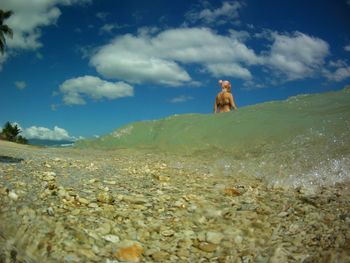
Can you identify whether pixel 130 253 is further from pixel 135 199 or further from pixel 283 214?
pixel 283 214

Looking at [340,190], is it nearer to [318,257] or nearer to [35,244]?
[318,257]

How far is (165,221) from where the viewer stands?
19.7ft

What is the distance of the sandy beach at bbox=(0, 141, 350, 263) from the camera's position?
482 cm

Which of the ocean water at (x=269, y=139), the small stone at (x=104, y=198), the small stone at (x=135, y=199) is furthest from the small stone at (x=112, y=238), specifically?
the ocean water at (x=269, y=139)

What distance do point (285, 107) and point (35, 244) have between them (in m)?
12.4

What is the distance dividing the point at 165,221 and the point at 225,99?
458 inches

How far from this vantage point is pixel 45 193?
6.50 metres

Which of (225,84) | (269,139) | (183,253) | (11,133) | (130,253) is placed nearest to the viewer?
(130,253)

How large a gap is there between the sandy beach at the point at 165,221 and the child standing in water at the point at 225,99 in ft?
29.7

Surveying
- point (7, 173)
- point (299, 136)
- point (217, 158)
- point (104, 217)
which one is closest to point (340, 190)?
point (104, 217)

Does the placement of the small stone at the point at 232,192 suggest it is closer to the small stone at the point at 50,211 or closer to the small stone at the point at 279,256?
the small stone at the point at 279,256

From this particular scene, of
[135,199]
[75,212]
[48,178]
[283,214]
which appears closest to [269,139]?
[283,214]

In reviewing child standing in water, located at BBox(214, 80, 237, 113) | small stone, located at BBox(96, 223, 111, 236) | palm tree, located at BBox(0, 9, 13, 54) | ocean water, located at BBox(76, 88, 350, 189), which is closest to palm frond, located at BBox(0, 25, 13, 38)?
palm tree, located at BBox(0, 9, 13, 54)

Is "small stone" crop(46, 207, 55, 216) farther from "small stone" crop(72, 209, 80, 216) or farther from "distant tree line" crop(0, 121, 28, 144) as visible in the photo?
"distant tree line" crop(0, 121, 28, 144)
